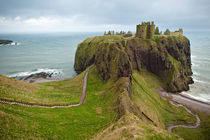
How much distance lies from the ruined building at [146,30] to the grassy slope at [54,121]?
5534 centimetres

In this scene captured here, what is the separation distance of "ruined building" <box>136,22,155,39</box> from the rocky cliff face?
340 cm

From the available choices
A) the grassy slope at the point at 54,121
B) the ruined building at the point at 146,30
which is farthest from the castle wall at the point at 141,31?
the grassy slope at the point at 54,121

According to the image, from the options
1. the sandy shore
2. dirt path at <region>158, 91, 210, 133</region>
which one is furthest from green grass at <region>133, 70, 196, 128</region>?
the sandy shore

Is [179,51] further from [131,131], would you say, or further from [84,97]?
[131,131]

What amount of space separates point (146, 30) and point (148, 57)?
58.1 feet

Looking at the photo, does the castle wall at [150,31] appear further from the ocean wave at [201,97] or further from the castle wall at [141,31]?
the ocean wave at [201,97]

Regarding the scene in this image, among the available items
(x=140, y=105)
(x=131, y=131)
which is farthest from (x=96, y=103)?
(x=131, y=131)

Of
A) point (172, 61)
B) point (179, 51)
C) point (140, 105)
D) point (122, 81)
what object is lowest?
point (140, 105)

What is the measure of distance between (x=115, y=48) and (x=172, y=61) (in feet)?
141

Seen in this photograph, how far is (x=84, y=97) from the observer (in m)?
47.1

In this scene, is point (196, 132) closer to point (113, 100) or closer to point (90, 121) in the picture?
point (113, 100)

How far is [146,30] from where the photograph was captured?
3142 inches

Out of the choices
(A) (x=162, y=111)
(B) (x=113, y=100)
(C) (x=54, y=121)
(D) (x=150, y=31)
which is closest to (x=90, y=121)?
(C) (x=54, y=121)

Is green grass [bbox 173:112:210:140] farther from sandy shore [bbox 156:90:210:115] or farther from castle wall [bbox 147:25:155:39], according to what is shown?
castle wall [bbox 147:25:155:39]
